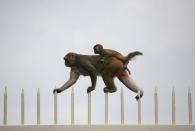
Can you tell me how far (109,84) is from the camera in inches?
414

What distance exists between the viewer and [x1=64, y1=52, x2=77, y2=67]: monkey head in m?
10.5

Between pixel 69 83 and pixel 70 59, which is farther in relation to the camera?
pixel 70 59

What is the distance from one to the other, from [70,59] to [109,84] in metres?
0.69

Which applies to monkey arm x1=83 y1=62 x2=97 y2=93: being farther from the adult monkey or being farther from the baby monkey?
the baby monkey

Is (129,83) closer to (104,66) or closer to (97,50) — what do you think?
(104,66)

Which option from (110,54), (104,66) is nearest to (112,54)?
(110,54)

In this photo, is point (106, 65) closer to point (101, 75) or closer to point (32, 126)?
point (101, 75)

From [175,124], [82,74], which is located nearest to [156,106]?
[175,124]

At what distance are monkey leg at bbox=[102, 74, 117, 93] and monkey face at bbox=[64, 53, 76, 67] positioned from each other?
1.67 feet

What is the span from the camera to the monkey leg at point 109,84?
1048 cm

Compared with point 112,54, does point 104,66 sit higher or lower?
lower

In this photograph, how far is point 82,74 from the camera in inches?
415

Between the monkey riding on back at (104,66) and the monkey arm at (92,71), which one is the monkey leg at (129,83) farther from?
the monkey arm at (92,71)

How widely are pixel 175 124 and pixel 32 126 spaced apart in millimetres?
2081
